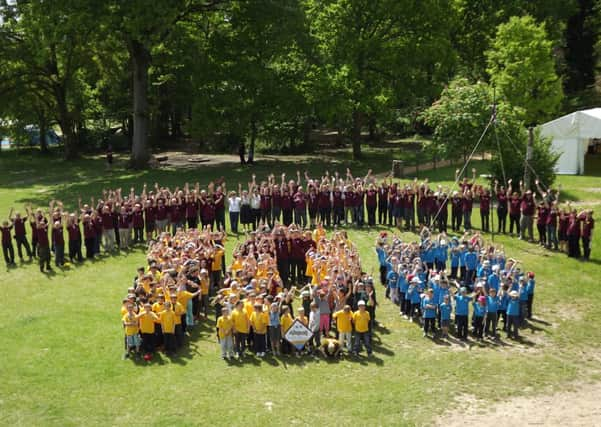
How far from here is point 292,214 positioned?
923 inches

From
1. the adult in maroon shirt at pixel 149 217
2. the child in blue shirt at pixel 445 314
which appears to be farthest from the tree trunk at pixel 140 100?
the child in blue shirt at pixel 445 314

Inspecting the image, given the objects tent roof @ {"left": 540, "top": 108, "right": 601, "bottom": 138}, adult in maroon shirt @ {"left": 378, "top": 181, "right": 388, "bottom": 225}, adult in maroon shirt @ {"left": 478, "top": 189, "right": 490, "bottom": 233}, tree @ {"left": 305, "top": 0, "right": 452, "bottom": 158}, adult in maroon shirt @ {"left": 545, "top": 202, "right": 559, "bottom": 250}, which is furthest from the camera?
tree @ {"left": 305, "top": 0, "right": 452, "bottom": 158}

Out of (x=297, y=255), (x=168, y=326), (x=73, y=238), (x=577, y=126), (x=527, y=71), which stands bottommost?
(x=168, y=326)

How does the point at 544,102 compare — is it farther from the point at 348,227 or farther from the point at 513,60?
the point at 348,227

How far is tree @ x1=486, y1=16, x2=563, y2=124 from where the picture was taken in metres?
37.2

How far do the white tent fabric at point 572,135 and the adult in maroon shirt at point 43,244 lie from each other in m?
24.9

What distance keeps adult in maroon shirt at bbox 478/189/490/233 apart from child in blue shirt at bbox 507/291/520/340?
8600 millimetres

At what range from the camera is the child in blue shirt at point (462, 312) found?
46.8 ft

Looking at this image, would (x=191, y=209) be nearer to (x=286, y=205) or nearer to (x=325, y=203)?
(x=286, y=205)

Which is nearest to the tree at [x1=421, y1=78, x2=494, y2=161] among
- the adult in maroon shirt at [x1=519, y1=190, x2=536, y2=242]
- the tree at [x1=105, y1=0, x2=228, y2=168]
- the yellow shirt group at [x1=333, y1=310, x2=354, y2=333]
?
the adult in maroon shirt at [x1=519, y1=190, x2=536, y2=242]

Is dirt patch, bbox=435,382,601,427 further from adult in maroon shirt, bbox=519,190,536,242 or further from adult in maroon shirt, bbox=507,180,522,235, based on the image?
adult in maroon shirt, bbox=507,180,522,235

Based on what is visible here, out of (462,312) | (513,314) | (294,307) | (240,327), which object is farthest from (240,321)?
(513,314)

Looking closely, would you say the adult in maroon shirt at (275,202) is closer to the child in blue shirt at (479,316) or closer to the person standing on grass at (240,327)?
the person standing on grass at (240,327)

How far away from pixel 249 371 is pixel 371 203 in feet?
40.5
